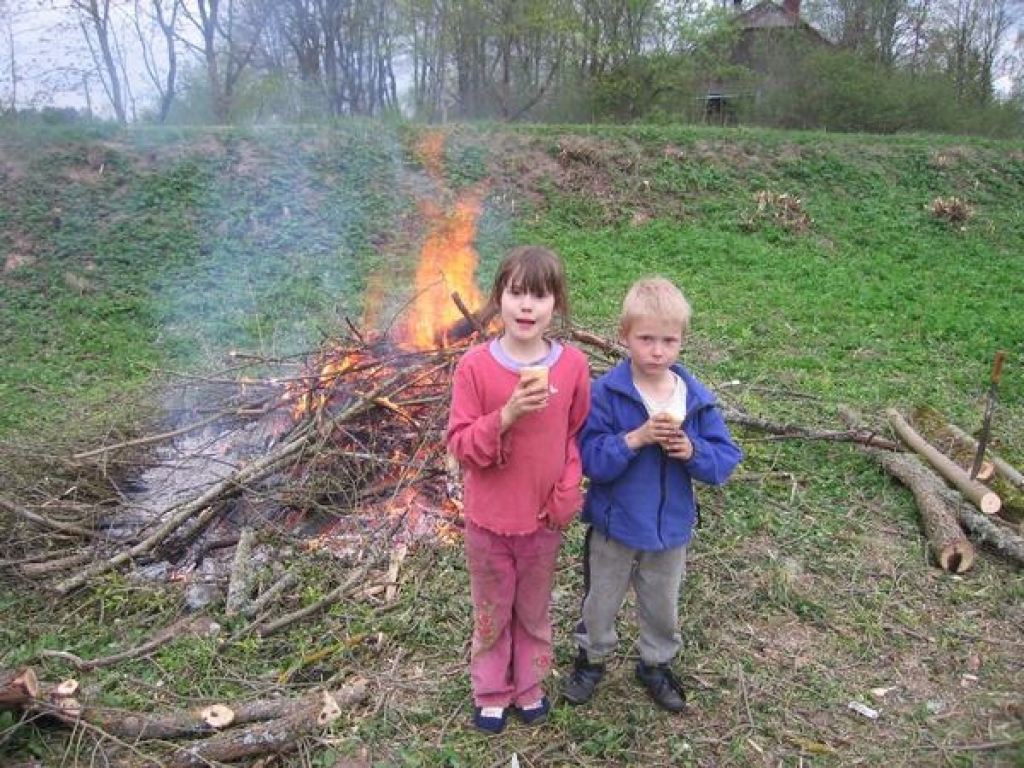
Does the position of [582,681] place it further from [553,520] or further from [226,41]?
[226,41]

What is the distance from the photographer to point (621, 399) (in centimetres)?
265

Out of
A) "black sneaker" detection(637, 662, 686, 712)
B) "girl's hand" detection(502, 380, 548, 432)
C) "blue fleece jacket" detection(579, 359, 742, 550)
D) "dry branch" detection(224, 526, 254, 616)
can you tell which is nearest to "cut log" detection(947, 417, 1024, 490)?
"black sneaker" detection(637, 662, 686, 712)

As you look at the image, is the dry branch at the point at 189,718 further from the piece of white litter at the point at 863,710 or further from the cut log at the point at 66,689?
the piece of white litter at the point at 863,710

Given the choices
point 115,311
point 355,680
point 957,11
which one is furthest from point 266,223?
point 957,11

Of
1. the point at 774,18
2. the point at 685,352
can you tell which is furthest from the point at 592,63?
the point at 685,352

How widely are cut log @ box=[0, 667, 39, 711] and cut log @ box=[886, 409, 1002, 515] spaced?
495 cm

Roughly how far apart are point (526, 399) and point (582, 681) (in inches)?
57.2

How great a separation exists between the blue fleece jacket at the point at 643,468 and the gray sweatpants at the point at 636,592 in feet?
0.37

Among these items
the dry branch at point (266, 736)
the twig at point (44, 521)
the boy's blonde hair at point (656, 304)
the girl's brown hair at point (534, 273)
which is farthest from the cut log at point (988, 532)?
the twig at point (44, 521)

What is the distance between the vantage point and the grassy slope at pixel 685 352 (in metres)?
3.05

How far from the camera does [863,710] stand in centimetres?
303

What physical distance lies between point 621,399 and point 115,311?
8731 mm

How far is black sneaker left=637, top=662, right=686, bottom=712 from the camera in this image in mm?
3002

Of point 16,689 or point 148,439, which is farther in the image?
point 148,439
